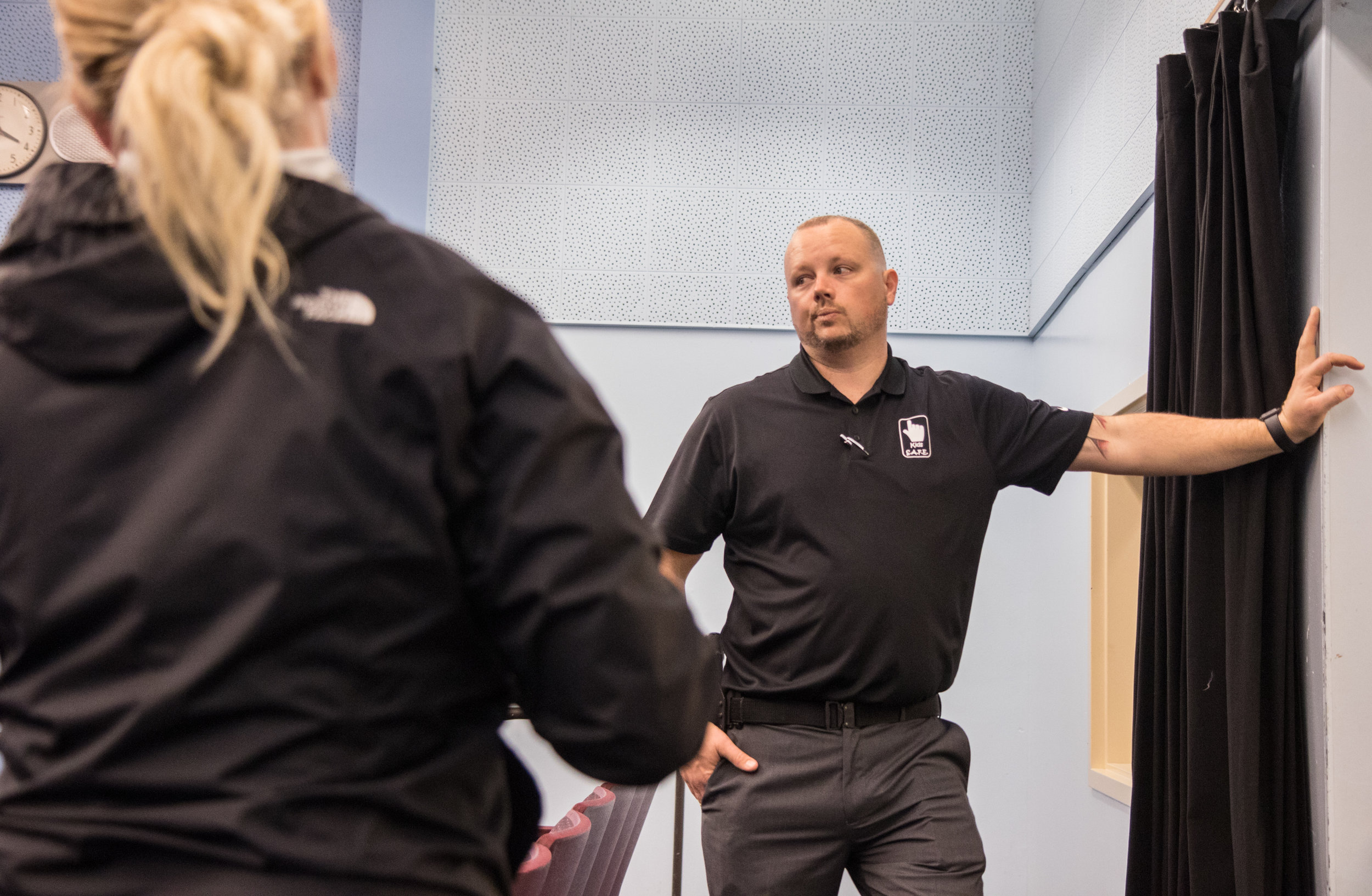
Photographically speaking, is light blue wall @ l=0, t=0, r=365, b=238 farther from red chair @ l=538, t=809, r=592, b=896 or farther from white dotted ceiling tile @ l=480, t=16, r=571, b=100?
red chair @ l=538, t=809, r=592, b=896

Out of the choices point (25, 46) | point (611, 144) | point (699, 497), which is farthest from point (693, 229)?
point (25, 46)

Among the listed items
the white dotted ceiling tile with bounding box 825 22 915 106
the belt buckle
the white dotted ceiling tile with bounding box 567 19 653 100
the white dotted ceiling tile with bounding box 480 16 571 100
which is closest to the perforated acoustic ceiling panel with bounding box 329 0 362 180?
the white dotted ceiling tile with bounding box 480 16 571 100

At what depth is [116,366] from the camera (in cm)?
71

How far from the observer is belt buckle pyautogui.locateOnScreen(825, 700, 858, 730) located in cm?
206

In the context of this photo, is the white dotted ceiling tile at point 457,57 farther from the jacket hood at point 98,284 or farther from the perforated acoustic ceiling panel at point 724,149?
the jacket hood at point 98,284

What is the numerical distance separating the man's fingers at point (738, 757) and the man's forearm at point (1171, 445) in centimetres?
87

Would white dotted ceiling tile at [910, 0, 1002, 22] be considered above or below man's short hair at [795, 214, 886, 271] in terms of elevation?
above

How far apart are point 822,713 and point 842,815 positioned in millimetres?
186

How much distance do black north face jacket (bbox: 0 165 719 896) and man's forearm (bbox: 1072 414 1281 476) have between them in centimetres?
144

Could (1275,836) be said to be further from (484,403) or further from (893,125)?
(893,125)

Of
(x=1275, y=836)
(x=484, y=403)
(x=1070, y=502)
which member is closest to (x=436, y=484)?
(x=484, y=403)

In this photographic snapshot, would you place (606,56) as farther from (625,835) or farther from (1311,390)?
(1311,390)

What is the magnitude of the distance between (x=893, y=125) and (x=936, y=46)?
1.24ft

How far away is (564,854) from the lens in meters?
2.13
